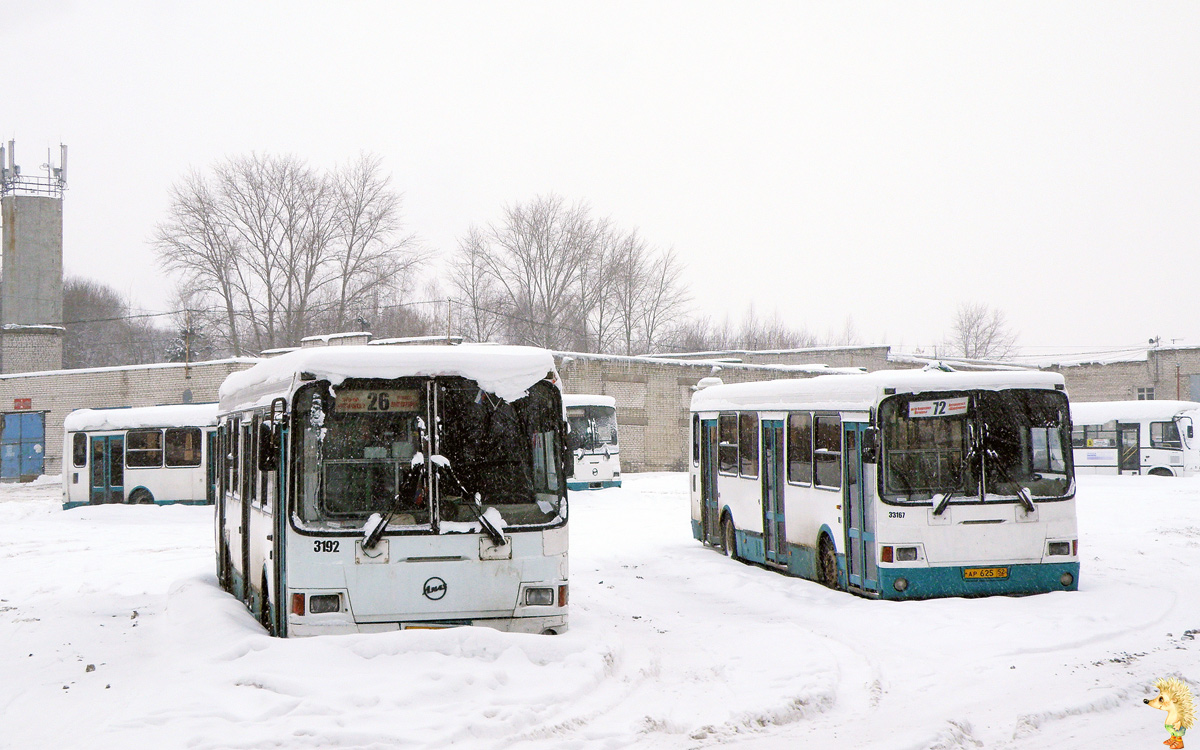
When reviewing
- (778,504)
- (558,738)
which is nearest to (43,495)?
(778,504)

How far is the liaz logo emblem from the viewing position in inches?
368

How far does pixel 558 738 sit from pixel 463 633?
2.04m

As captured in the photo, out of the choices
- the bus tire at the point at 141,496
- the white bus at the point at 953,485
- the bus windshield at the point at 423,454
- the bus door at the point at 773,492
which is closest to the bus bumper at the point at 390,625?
the bus windshield at the point at 423,454

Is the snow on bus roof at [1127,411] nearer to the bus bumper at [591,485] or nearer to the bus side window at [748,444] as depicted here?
the bus bumper at [591,485]

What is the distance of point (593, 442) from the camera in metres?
36.0

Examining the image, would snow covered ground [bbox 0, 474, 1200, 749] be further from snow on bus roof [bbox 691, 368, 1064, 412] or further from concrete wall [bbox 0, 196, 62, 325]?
concrete wall [bbox 0, 196, 62, 325]

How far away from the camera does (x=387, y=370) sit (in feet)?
31.2

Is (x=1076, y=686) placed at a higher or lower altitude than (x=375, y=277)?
lower

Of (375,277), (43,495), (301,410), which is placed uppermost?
(375,277)

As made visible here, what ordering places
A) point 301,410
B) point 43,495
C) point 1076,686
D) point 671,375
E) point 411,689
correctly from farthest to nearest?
point 671,375, point 43,495, point 301,410, point 1076,686, point 411,689

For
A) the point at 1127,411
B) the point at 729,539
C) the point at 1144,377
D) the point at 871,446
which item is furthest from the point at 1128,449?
the point at 1144,377

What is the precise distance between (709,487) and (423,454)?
31.5 ft

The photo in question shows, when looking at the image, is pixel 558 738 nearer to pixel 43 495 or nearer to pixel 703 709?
pixel 703 709

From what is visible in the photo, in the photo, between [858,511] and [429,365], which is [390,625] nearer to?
[429,365]
